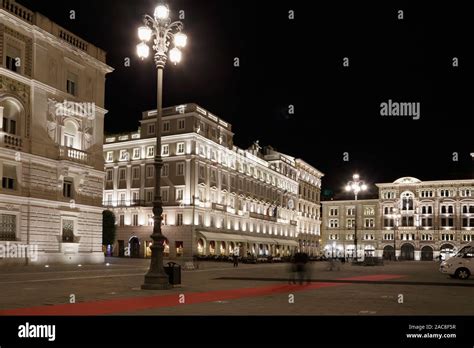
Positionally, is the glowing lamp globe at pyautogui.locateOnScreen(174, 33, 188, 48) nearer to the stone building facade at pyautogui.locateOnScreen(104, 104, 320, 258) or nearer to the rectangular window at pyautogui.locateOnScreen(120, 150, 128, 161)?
the stone building facade at pyautogui.locateOnScreen(104, 104, 320, 258)

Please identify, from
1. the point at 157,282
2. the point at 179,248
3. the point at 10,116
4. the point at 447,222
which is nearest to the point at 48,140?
the point at 10,116

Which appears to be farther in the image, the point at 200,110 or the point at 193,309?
the point at 200,110

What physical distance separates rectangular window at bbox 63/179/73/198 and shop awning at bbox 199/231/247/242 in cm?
2873

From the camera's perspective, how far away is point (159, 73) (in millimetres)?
20672

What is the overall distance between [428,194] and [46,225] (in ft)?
325

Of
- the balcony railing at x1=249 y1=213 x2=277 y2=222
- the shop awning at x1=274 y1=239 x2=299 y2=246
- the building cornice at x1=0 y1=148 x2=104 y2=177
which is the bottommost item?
the shop awning at x1=274 y1=239 x2=299 y2=246

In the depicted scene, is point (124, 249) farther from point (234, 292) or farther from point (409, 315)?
point (409, 315)

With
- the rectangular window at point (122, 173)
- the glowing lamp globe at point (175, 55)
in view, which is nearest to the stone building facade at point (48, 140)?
the glowing lamp globe at point (175, 55)

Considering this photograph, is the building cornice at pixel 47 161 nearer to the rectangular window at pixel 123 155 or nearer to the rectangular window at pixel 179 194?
the rectangular window at pixel 179 194

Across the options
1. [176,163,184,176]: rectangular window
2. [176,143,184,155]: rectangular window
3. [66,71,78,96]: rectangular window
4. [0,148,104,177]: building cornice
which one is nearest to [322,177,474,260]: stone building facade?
[176,163,184,176]: rectangular window

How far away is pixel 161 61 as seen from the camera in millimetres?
20828

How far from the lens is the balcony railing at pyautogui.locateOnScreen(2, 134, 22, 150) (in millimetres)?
35531

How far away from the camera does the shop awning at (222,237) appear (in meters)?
69.0
